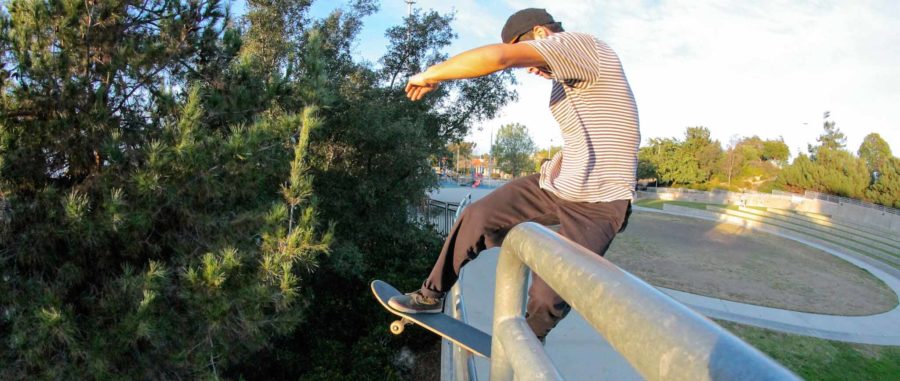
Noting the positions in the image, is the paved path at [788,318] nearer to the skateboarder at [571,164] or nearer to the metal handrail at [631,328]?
the skateboarder at [571,164]

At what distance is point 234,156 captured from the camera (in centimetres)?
609

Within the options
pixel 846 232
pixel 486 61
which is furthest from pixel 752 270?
pixel 486 61

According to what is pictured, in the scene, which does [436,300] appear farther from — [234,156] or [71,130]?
[71,130]

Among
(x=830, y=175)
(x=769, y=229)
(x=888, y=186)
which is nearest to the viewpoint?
(x=769, y=229)

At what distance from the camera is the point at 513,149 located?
6956 centimetres

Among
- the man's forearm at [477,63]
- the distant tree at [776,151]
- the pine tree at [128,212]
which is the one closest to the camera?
the man's forearm at [477,63]

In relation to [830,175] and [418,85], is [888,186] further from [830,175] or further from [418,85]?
[418,85]

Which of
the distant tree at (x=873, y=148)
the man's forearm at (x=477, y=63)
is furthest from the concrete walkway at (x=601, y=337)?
the distant tree at (x=873, y=148)

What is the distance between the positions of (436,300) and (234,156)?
4.30m

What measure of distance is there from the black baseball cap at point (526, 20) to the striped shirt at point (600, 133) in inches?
9.7

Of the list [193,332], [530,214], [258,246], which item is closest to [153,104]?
[258,246]

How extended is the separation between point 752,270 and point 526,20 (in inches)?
576

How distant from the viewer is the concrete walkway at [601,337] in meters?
4.10

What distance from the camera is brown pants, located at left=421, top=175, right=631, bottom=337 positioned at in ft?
7.44
